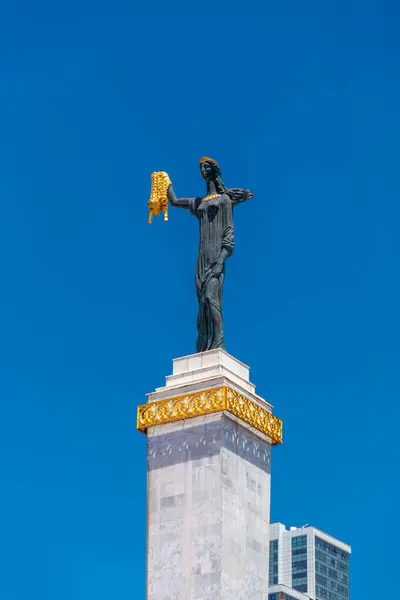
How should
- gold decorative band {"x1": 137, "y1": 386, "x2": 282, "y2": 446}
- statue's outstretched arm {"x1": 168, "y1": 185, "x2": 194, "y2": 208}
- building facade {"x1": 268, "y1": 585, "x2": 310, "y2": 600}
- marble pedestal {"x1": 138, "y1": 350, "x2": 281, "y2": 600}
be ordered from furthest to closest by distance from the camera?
building facade {"x1": 268, "y1": 585, "x2": 310, "y2": 600} < statue's outstretched arm {"x1": 168, "y1": 185, "x2": 194, "y2": 208} < gold decorative band {"x1": 137, "y1": 386, "x2": 282, "y2": 446} < marble pedestal {"x1": 138, "y1": 350, "x2": 281, "y2": 600}

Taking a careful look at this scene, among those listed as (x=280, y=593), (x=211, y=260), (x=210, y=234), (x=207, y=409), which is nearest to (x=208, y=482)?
(x=207, y=409)

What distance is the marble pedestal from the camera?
4047cm

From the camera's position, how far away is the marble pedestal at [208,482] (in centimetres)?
4047

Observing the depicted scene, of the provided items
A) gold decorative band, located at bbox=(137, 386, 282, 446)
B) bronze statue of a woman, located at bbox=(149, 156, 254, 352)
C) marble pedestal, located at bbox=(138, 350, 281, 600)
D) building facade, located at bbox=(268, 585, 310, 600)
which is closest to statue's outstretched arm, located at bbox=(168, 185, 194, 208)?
bronze statue of a woman, located at bbox=(149, 156, 254, 352)

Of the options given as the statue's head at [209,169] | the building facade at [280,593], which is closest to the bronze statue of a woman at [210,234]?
the statue's head at [209,169]

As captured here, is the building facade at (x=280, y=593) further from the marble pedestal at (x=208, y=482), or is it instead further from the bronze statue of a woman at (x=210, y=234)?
the marble pedestal at (x=208, y=482)

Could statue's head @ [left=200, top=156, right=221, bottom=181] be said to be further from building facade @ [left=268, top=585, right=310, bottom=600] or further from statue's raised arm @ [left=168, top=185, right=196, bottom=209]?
building facade @ [left=268, top=585, right=310, bottom=600]

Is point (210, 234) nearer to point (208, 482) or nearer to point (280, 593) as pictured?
point (208, 482)

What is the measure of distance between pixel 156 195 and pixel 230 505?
10613 millimetres

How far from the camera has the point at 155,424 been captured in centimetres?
4281

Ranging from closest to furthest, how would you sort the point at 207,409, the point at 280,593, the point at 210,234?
the point at 207,409 → the point at 210,234 → the point at 280,593

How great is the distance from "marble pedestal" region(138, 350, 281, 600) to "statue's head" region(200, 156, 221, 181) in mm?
5805

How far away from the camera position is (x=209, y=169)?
45188mm

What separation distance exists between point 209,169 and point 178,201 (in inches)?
58.4
